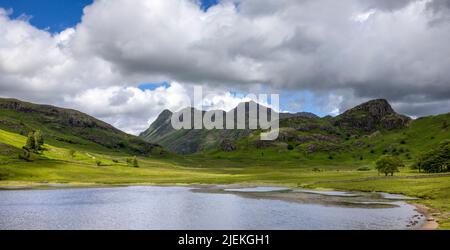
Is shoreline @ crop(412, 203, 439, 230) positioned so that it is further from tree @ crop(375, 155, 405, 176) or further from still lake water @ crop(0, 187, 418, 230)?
tree @ crop(375, 155, 405, 176)

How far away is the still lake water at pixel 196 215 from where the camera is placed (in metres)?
72.4

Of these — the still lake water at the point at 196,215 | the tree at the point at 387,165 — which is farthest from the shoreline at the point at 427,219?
the tree at the point at 387,165

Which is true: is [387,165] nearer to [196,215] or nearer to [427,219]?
[427,219]

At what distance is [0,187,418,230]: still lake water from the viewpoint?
72.4m

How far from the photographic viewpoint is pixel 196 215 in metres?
86.2

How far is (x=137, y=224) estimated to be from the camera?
7456 centimetres

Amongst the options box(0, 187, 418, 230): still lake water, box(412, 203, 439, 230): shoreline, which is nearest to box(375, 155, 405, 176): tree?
box(0, 187, 418, 230): still lake water

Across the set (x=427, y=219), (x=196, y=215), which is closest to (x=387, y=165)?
(x=427, y=219)

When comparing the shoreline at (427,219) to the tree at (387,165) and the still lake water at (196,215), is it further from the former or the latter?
the tree at (387,165)

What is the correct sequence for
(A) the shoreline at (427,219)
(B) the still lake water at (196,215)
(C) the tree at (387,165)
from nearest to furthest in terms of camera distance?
(A) the shoreline at (427,219) < (B) the still lake water at (196,215) < (C) the tree at (387,165)
